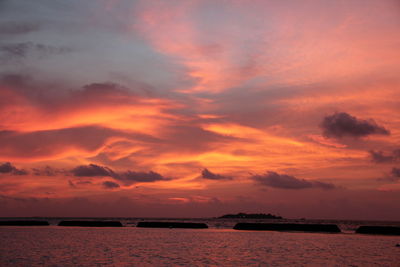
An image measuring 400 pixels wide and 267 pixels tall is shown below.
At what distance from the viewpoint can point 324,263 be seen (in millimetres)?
55344

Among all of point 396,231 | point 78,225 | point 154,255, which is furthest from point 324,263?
point 78,225

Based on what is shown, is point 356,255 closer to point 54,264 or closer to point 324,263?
point 324,263

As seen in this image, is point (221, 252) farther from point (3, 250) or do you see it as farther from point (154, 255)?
point (3, 250)

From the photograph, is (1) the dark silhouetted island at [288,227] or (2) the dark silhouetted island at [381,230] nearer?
(2) the dark silhouetted island at [381,230]

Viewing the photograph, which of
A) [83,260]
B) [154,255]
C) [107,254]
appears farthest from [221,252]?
[83,260]

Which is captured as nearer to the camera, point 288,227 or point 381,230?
point 381,230

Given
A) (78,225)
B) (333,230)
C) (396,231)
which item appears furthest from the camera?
(78,225)

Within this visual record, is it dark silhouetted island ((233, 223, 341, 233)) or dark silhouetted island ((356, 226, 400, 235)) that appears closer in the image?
dark silhouetted island ((356, 226, 400, 235))

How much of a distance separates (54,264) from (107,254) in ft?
39.9

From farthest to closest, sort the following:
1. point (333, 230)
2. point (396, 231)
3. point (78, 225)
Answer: point (78, 225) < point (333, 230) < point (396, 231)

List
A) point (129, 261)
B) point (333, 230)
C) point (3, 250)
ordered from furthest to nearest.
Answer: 1. point (333, 230)
2. point (3, 250)
3. point (129, 261)

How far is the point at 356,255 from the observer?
65.0 meters

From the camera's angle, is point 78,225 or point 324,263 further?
point 78,225

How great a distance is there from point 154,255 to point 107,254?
696 cm
